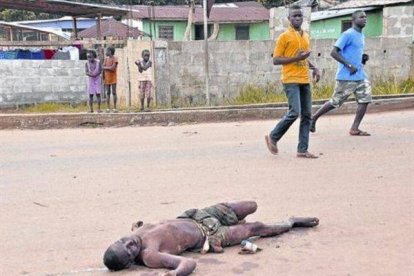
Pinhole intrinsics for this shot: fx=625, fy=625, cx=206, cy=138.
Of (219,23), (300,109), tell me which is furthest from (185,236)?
(219,23)

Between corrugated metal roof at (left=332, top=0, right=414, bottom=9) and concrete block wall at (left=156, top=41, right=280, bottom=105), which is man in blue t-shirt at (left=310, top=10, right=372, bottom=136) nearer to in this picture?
concrete block wall at (left=156, top=41, right=280, bottom=105)

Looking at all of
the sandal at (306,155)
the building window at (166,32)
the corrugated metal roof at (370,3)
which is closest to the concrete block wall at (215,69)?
the corrugated metal roof at (370,3)

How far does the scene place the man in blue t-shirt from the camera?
811cm

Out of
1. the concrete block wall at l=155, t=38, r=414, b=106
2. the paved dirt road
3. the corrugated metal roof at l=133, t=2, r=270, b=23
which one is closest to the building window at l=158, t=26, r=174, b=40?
the corrugated metal roof at l=133, t=2, r=270, b=23

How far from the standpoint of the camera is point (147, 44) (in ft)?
43.1

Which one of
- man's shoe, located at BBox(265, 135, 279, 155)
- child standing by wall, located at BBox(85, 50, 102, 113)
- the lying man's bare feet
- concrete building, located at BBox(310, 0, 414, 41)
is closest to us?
the lying man's bare feet

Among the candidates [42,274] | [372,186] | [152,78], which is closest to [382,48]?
[152,78]

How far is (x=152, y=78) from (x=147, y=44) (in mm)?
737

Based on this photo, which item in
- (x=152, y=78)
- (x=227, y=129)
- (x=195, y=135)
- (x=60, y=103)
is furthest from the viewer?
(x=60, y=103)

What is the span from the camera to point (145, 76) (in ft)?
42.2

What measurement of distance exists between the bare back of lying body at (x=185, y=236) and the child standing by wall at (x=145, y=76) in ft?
28.4

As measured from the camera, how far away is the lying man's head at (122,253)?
3.47m

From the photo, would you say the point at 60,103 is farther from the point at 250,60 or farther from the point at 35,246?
the point at 35,246

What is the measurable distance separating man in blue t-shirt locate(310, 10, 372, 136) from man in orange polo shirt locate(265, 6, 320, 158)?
1405 millimetres
